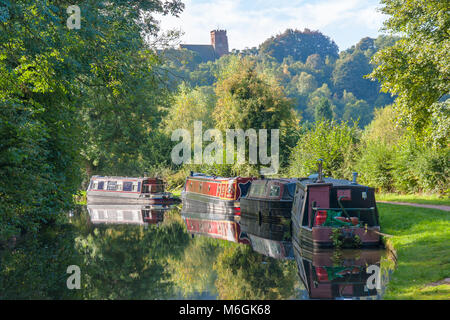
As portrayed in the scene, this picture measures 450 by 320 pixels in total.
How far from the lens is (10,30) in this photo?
8.99m

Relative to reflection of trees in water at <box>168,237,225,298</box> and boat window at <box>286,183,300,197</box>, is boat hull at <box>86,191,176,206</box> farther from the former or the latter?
reflection of trees in water at <box>168,237,225,298</box>

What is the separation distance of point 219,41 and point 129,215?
4937 inches

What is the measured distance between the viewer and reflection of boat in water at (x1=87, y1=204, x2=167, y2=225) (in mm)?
21336

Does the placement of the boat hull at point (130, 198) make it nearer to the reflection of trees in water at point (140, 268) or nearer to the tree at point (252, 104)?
the tree at point (252, 104)

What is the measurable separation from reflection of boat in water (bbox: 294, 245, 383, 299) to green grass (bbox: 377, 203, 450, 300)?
1.70 ft

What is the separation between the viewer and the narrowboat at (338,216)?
11977 millimetres

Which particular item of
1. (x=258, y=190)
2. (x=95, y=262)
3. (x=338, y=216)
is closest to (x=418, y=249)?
(x=338, y=216)

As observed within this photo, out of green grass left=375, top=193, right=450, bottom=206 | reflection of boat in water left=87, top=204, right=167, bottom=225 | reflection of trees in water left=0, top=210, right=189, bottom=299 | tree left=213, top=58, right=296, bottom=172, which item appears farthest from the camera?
tree left=213, top=58, right=296, bottom=172

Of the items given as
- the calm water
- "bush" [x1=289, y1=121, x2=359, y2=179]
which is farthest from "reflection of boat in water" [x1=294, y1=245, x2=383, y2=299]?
"bush" [x1=289, y1=121, x2=359, y2=179]

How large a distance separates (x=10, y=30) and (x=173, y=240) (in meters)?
8.80

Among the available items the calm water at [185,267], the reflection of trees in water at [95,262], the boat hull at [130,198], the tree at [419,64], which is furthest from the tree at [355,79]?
the calm water at [185,267]

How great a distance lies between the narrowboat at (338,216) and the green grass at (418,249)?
2.39ft

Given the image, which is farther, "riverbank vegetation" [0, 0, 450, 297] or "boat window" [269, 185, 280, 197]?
"boat window" [269, 185, 280, 197]
